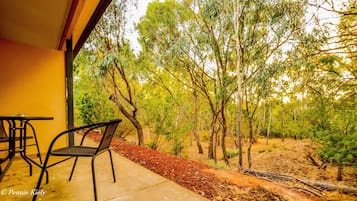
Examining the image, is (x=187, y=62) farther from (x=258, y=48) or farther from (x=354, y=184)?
(x=354, y=184)

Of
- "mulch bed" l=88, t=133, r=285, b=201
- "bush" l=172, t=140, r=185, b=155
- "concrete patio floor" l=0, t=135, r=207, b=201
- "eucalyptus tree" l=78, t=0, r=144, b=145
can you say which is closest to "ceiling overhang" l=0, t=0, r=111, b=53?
"concrete patio floor" l=0, t=135, r=207, b=201

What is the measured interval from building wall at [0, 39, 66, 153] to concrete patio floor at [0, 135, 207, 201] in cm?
84

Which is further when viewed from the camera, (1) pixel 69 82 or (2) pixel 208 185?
(1) pixel 69 82

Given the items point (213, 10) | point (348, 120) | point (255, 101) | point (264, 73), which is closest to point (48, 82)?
point (213, 10)

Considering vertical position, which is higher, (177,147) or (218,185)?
(218,185)

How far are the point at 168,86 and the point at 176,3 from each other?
3243 mm

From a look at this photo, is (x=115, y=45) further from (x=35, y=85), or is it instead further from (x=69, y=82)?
(x=35, y=85)

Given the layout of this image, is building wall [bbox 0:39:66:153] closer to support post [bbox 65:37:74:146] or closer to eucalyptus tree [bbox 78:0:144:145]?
support post [bbox 65:37:74:146]

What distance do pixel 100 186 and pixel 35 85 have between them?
2101 millimetres

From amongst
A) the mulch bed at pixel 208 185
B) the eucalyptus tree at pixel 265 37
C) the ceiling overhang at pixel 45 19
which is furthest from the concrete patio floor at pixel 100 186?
the eucalyptus tree at pixel 265 37

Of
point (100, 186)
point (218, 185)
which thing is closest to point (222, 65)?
point (218, 185)

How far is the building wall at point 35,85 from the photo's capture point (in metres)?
2.55

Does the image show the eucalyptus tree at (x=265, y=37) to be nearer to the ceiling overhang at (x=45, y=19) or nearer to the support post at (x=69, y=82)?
the ceiling overhang at (x=45, y=19)

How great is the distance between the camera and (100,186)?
5.50 feet
